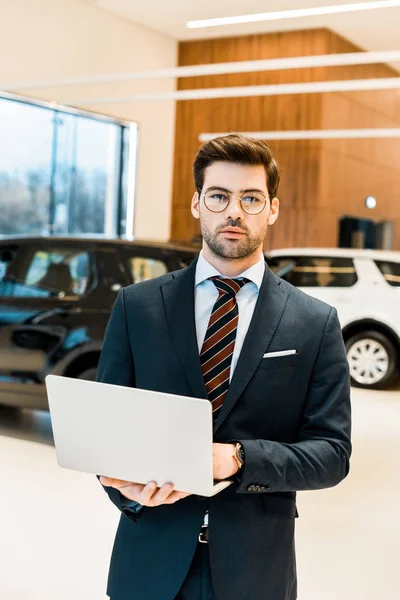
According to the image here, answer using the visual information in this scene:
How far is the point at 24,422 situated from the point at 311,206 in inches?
342

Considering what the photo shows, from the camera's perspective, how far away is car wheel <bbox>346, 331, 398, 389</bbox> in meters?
9.56

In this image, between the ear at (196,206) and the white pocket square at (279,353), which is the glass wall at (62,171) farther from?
the white pocket square at (279,353)

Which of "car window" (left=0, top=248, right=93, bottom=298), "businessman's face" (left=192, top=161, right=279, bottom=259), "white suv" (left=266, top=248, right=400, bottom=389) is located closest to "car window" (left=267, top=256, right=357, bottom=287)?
"white suv" (left=266, top=248, right=400, bottom=389)

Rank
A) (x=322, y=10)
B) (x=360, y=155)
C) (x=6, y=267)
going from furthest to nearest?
(x=360, y=155)
(x=322, y=10)
(x=6, y=267)

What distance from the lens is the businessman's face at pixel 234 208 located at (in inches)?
70.2

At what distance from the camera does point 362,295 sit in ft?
31.8

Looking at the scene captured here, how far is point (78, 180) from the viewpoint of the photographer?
14.2 m

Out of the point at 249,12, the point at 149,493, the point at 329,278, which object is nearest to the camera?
the point at 149,493

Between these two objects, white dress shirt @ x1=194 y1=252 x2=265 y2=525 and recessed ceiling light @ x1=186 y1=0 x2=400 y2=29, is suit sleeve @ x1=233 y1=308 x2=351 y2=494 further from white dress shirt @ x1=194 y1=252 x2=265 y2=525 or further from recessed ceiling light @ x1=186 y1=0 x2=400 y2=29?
recessed ceiling light @ x1=186 y1=0 x2=400 y2=29

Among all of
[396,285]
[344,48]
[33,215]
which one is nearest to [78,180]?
[33,215]

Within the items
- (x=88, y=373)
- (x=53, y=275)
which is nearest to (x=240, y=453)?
(x=88, y=373)

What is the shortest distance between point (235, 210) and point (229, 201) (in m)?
0.03

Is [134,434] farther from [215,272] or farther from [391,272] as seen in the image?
[391,272]

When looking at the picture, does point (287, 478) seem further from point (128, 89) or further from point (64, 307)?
point (128, 89)
